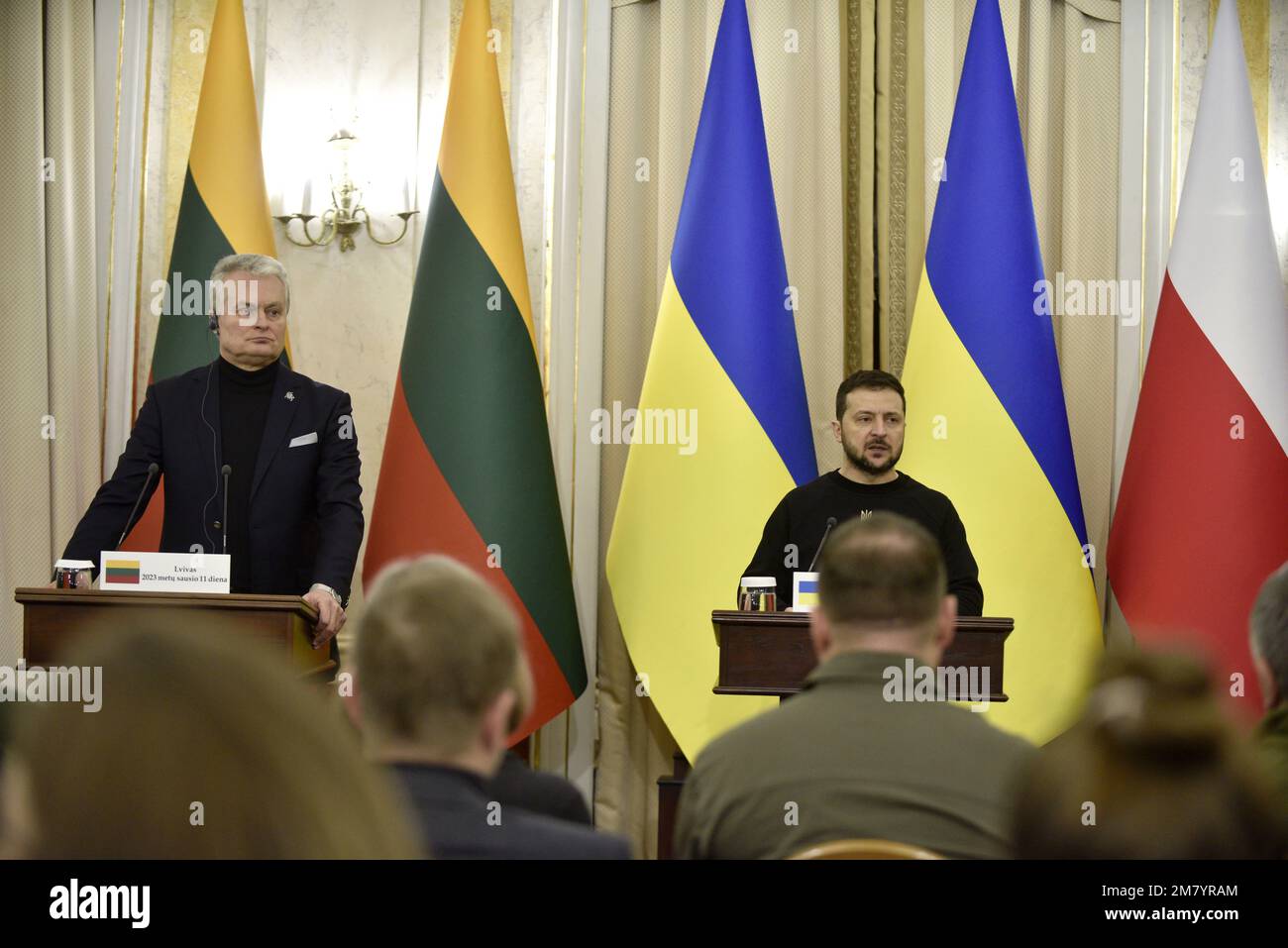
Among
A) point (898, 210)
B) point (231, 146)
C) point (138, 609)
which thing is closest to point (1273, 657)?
point (138, 609)

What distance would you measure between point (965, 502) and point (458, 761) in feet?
11.5

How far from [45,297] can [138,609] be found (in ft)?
8.50

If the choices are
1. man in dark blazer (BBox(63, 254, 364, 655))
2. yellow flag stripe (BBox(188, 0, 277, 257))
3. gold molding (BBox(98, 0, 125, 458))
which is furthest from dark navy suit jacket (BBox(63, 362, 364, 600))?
gold molding (BBox(98, 0, 125, 458))

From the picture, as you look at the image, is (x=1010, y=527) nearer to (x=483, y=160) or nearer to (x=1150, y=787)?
(x=483, y=160)

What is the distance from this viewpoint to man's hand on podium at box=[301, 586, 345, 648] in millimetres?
3557

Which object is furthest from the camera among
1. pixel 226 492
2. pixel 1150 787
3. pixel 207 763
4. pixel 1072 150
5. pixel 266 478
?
pixel 1072 150

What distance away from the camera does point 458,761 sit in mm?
1583

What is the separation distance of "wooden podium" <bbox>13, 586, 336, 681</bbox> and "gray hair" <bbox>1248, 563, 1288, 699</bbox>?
81.1 inches

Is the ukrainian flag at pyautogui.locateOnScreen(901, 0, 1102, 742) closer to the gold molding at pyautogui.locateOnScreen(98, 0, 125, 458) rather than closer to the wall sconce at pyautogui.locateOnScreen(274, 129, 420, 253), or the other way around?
the wall sconce at pyautogui.locateOnScreen(274, 129, 420, 253)

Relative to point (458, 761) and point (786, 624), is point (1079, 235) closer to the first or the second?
point (786, 624)

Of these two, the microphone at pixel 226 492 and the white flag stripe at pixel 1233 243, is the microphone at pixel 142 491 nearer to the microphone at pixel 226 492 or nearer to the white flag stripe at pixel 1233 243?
the microphone at pixel 226 492

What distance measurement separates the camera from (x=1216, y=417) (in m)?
4.74

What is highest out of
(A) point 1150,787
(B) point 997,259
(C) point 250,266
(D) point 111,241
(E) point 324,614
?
(D) point 111,241

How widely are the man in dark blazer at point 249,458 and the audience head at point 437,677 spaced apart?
7.98 ft
